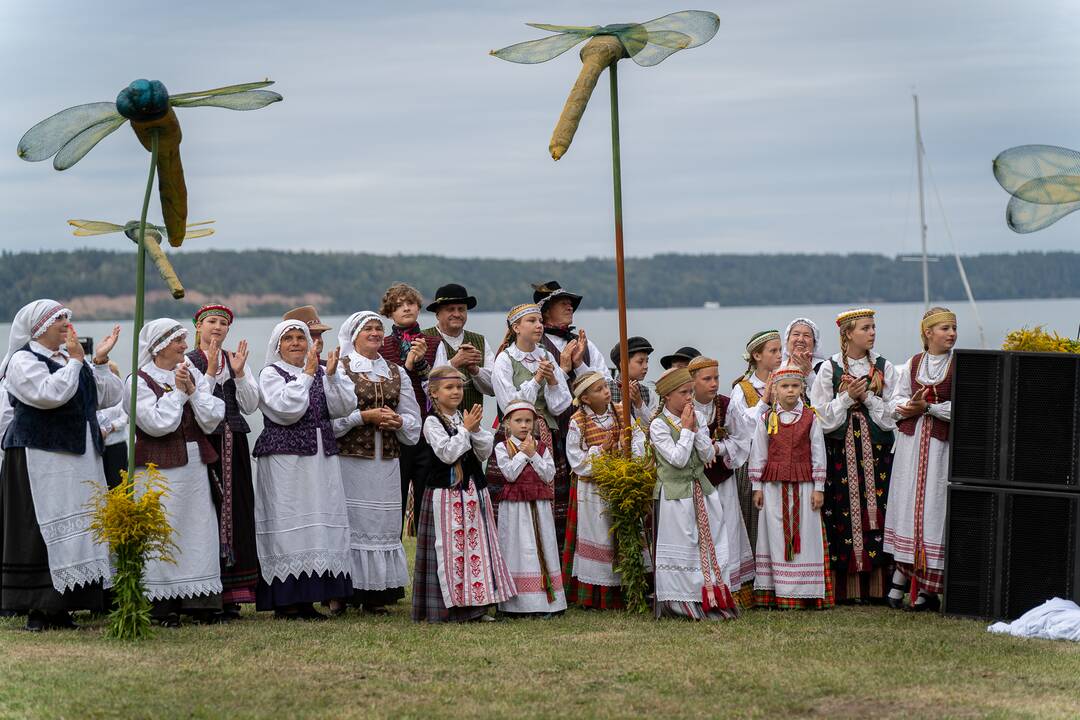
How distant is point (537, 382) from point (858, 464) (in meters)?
2.16

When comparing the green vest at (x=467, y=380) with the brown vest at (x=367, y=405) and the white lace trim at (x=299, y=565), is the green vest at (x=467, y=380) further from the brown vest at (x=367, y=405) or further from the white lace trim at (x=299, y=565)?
the white lace trim at (x=299, y=565)

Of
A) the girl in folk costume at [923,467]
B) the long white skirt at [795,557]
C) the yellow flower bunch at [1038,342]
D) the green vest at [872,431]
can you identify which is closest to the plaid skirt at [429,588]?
the long white skirt at [795,557]

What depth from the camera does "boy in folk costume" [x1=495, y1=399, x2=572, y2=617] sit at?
26.2 ft

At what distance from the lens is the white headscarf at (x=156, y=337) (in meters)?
7.64

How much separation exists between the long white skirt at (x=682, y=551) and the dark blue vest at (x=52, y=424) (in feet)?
11.2

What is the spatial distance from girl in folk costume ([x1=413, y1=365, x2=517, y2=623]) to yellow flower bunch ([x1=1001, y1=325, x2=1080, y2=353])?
3.22 m

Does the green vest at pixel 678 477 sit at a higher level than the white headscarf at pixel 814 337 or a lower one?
lower

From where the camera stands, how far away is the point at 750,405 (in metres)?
8.67

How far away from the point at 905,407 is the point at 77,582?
16.5ft

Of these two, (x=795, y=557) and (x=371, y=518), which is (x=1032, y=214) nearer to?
(x=795, y=557)

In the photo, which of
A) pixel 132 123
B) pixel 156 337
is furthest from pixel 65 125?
pixel 156 337

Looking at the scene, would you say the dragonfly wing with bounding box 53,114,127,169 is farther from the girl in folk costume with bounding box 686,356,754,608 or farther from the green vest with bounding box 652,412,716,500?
the girl in folk costume with bounding box 686,356,754,608

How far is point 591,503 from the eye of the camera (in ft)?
27.5

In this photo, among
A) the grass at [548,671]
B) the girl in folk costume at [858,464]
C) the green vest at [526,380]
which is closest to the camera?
the grass at [548,671]
